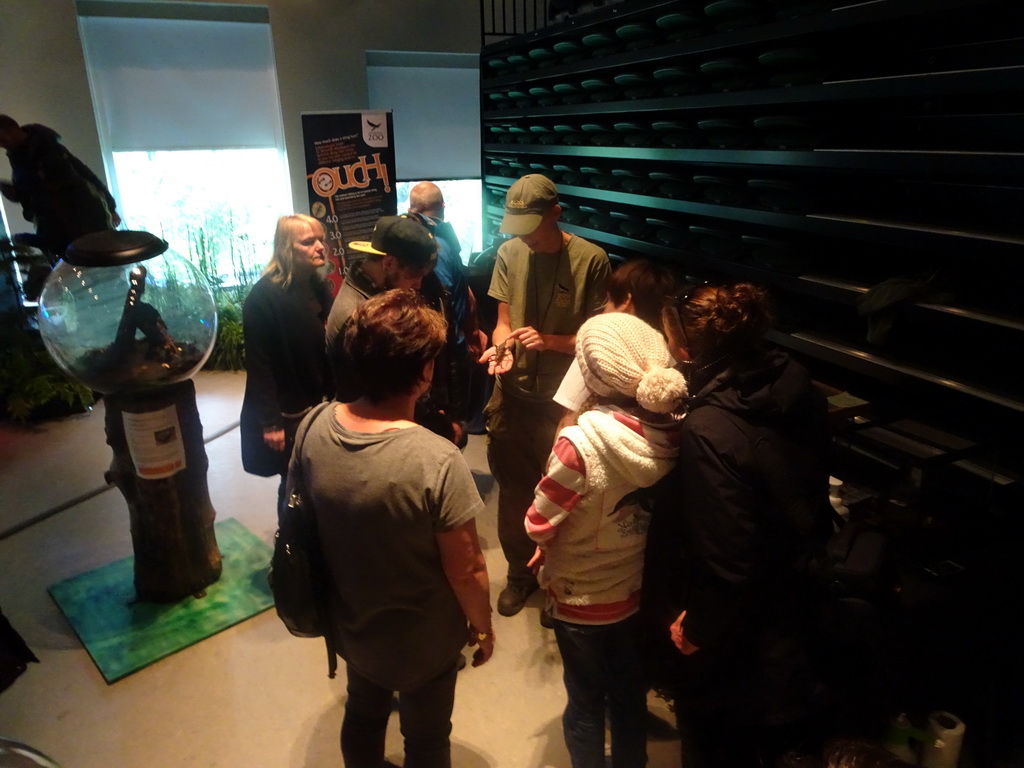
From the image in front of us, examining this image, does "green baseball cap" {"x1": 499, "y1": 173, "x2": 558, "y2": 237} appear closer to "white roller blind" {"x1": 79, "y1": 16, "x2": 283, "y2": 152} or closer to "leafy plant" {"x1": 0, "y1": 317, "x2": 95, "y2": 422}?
"leafy plant" {"x1": 0, "y1": 317, "x2": 95, "y2": 422}

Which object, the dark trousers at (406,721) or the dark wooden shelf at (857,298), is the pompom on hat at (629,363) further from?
the dark trousers at (406,721)

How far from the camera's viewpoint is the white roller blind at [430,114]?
6.41 metres

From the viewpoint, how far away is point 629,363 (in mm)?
1529

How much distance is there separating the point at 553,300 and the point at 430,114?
4.71 metres

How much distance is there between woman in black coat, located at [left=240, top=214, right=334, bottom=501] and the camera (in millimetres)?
2521

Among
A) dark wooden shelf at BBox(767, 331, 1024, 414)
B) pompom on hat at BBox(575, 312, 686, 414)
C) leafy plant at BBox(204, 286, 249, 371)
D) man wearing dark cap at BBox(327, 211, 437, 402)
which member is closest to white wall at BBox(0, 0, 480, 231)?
leafy plant at BBox(204, 286, 249, 371)

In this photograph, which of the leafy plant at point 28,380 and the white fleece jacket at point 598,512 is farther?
the leafy plant at point 28,380

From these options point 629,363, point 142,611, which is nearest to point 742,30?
point 629,363

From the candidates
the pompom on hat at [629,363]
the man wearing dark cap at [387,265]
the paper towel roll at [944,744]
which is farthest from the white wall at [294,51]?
the paper towel roll at [944,744]

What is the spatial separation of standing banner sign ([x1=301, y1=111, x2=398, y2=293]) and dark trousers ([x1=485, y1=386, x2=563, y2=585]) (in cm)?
286

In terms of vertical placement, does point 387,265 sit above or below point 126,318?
above

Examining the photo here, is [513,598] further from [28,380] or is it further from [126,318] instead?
[28,380]

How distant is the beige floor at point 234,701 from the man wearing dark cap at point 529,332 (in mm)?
412

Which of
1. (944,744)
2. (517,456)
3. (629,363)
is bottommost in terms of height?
(944,744)
